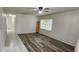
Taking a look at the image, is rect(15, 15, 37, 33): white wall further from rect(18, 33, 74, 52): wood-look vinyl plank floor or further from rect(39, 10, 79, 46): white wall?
rect(18, 33, 74, 52): wood-look vinyl plank floor

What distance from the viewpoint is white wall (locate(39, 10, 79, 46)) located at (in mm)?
4875

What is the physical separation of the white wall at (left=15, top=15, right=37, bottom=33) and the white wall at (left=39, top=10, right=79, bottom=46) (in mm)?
3189

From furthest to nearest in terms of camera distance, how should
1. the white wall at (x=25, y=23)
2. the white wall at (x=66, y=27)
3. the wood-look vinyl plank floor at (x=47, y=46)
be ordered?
the white wall at (x=25, y=23), the white wall at (x=66, y=27), the wood-look vinyl plank floor at (x=47, y=46)

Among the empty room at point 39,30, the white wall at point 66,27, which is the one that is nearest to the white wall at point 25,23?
the empty room at point 39,30

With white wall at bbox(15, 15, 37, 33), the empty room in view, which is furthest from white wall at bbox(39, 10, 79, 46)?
white wall at bbox(15, 15, 37, 33)

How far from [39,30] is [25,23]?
6.42 feet

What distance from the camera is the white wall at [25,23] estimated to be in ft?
29.6

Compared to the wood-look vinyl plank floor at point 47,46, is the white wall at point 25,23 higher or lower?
higher

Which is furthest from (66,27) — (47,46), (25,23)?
(25,23)

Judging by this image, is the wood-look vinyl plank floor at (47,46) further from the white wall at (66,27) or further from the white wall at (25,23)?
the white wall at (25,23)

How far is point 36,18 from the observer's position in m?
10.2

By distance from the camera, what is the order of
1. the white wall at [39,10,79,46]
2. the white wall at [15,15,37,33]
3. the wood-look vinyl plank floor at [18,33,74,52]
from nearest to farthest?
1. the wood-look vinyl plank floor at [18,33,74,52]
2. the white wall at [39,10,79,46]
3. the white wall at [15,15,37,33]

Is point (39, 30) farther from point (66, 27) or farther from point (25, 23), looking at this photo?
point (66, 27)
